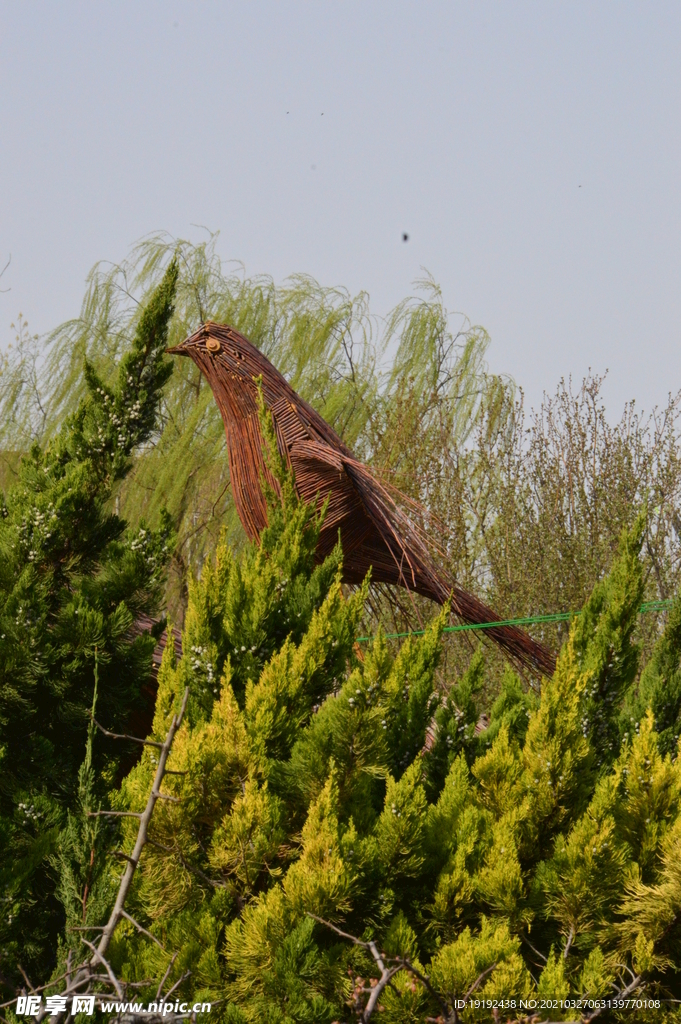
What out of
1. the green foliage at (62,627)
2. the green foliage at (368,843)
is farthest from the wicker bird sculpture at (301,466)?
the green foliage at (368,843)

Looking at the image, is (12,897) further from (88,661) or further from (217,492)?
(217,492)

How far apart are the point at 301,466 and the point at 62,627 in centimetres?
124

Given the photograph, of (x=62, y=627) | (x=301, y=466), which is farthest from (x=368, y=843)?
(x=301, y=466)

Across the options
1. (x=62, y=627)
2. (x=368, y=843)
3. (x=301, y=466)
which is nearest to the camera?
(x=368, y=843)

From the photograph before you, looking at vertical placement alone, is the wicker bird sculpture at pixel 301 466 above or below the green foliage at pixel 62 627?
above

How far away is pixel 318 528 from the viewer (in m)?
3.85

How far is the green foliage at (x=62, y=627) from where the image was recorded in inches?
137

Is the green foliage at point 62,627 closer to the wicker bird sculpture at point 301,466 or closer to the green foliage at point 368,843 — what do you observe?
the green foliage at point 368,843

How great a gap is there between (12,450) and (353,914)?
1118 cm

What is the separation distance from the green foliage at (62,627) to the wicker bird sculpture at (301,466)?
18.3 inches

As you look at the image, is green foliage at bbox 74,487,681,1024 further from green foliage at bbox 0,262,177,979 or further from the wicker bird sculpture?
the wicker bird sculpture

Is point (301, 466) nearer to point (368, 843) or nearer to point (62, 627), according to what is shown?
point (62, 627)

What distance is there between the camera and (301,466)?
4512 millimetres

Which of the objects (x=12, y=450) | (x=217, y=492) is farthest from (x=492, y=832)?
(x=12, y=450)
